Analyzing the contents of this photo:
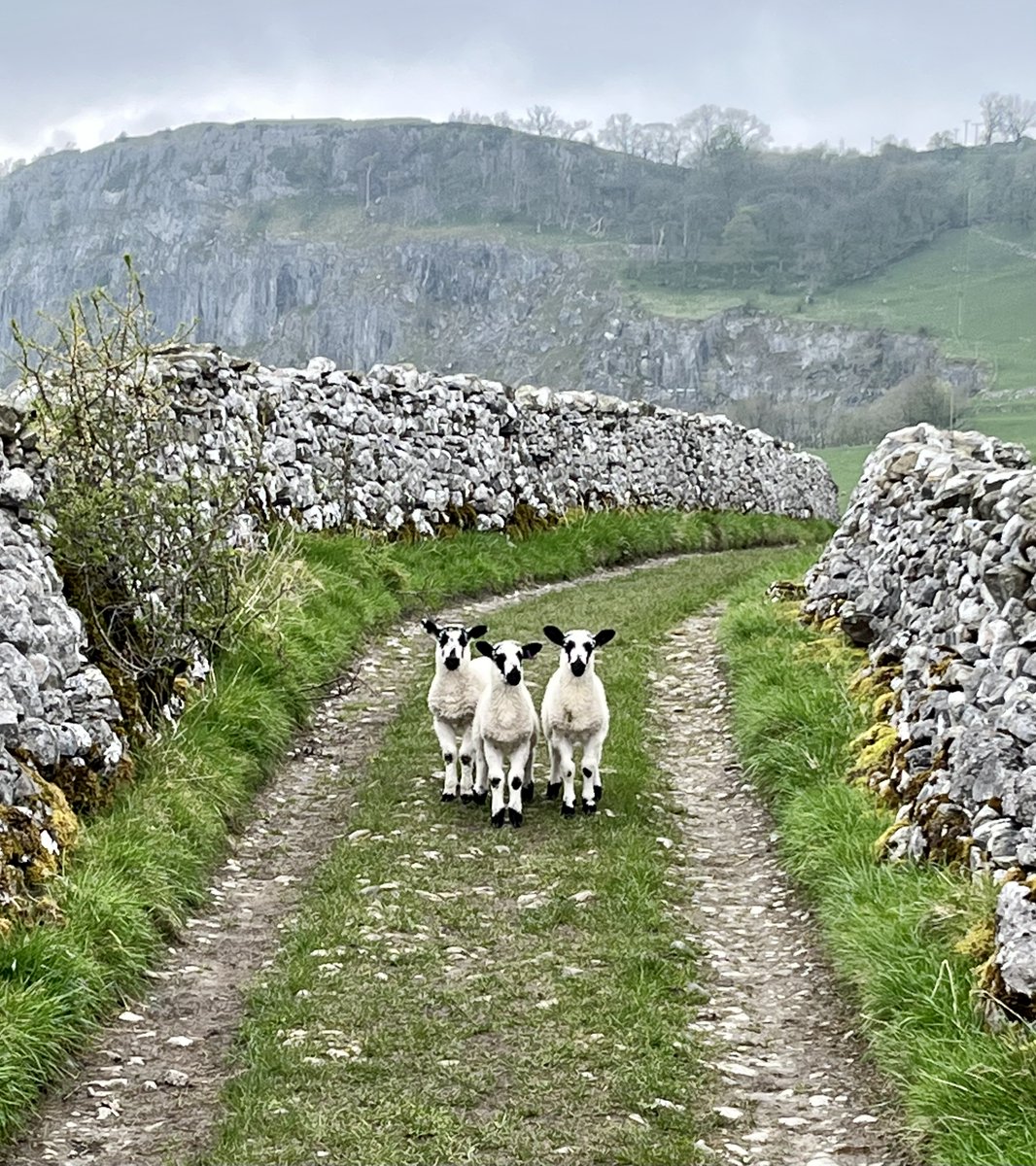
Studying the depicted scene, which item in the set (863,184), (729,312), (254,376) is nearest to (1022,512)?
(254,376)

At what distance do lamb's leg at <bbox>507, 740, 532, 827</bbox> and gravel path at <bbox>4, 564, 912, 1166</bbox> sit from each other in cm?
130

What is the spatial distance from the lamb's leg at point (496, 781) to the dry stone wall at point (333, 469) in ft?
9.28

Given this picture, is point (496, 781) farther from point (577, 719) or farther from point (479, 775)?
point (577, 719)

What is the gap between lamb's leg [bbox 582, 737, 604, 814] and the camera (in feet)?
34.7

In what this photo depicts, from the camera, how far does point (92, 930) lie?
781 centimetres

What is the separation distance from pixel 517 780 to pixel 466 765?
0.68 m

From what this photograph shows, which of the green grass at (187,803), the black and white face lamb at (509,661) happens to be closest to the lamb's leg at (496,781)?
the black and white face lamb at (509,661)

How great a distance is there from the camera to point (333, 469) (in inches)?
788

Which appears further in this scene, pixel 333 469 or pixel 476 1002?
pixel 333 469

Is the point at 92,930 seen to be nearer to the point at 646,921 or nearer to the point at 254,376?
the point at 646,921

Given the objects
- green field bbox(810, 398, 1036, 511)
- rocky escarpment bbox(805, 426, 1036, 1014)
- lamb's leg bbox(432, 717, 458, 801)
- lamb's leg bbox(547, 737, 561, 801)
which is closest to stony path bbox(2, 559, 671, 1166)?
lamb's leg bbox(432, 717, 458, 801)

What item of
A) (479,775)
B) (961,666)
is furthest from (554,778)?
(961,666)

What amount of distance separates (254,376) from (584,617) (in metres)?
5.62

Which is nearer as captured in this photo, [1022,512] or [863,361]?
[1022,512]
